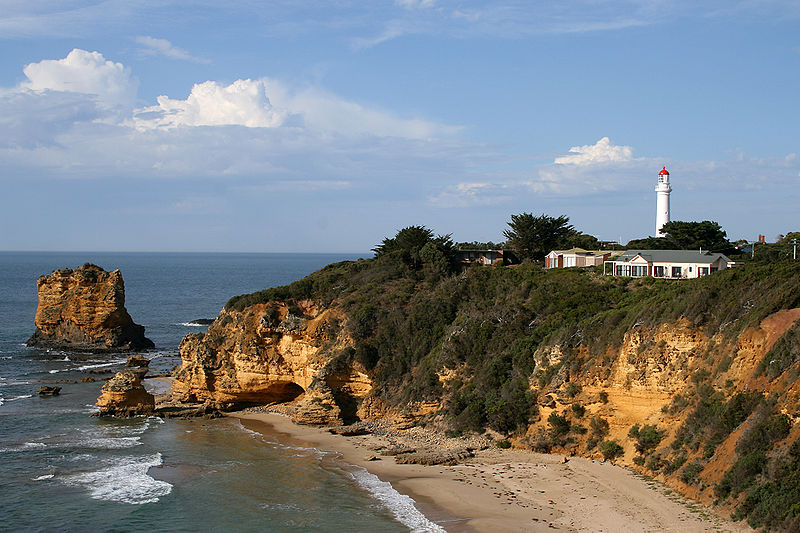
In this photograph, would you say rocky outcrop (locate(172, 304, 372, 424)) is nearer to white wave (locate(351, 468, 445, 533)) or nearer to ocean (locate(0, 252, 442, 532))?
ocean (locate(0, 252, 442, 532))

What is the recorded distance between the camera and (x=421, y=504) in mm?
26203

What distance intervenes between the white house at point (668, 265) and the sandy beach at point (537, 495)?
17.4 meters

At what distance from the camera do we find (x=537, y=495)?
26.3 m

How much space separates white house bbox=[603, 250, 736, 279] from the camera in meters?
43.7

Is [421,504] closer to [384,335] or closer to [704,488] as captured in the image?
[704,488]

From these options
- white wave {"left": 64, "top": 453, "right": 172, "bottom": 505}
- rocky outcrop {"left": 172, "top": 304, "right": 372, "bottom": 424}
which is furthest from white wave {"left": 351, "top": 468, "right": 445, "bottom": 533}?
rocky outcrop {"left": 172, "top": 304, "right": 372, "bottom": 424}

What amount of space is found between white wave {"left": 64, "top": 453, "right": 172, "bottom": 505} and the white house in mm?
28968

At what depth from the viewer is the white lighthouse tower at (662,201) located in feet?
192

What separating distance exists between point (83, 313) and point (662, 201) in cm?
5440

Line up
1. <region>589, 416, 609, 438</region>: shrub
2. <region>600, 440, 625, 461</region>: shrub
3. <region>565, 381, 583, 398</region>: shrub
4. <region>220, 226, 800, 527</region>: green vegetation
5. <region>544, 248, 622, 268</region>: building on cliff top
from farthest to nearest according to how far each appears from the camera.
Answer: <region>544, 248, 622, 268</region>: building on cliff top → <region>565, 381, 583, 398</region>: shrub → <region>589, 416, 609, 438</region>: shrub → <region>600, 440, 625, 461</region>: shrub → <region>220, 226, 800, 527</region>: green vegetation

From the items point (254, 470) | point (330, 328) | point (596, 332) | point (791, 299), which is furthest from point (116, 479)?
point (791, 299)

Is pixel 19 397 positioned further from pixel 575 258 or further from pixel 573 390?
pixel 575 258

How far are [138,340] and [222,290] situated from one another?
75.8 metres

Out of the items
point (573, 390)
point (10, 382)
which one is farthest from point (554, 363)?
point (10, 382)
